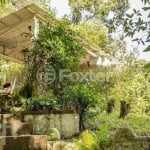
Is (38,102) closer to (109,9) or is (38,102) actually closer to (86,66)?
(86,66)

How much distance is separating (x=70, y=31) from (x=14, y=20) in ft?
9.25

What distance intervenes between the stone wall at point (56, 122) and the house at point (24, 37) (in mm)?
2689

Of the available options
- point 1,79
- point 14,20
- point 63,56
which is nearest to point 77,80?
point 63,56

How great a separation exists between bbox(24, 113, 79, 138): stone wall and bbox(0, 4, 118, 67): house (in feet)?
8.82

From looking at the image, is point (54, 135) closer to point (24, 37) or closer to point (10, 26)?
point (10, 26)

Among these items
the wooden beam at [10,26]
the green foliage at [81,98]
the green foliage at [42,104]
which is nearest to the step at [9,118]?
the green foliage at [42,104]

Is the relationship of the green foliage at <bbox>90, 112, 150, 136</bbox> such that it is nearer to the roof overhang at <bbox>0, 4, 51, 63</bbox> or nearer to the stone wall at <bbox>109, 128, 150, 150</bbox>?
the roof overhang at <bbox>0, 4, 51, 63</bbox>

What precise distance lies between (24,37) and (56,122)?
6354mm

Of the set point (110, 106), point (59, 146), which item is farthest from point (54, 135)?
point (110, 106)

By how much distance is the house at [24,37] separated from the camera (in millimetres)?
10852

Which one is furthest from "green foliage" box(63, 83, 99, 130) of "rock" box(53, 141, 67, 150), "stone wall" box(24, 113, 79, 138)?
"rock" box(53, 141, 67, 150)

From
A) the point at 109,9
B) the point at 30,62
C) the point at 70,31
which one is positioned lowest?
the point at 30,62

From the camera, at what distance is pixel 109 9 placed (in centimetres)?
2267

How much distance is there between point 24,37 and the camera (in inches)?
541
